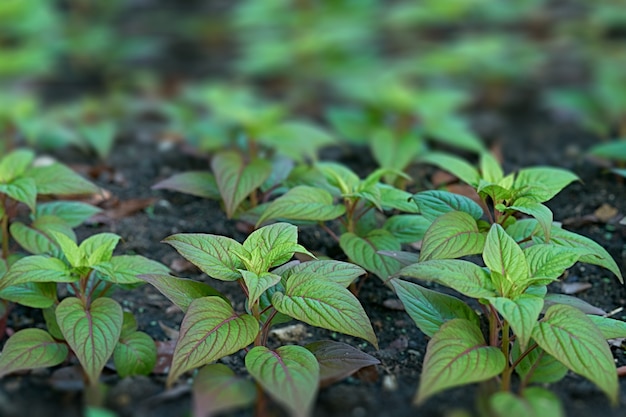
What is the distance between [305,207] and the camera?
2291mm

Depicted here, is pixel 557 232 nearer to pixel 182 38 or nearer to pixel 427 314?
pixel 427 314

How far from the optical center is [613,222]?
2750 millimetres

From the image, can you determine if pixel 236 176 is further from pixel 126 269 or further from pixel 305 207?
pixel 126 269

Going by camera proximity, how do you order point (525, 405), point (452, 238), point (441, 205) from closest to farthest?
point (525, 405), point (452, 238), point (441, 205)

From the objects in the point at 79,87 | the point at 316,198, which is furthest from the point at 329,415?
the point at 79,87

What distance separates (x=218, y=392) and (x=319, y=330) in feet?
2.21

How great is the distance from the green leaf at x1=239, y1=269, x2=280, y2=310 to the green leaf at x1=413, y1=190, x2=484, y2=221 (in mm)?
578

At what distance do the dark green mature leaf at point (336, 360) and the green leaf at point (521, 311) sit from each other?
40cm

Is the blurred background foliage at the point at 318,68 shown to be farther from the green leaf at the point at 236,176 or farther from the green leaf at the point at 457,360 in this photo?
the green leaf at the point at 457,360

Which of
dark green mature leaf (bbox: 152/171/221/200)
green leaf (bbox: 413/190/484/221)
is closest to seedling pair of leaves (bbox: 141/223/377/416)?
green leaf (bbox: 413/190/484/221)

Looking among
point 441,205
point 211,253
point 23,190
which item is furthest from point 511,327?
point 23,190

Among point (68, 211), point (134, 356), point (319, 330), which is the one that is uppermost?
point (68, 211)

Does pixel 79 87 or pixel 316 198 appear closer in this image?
pixel 316 198

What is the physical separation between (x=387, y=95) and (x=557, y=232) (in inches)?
63.8
